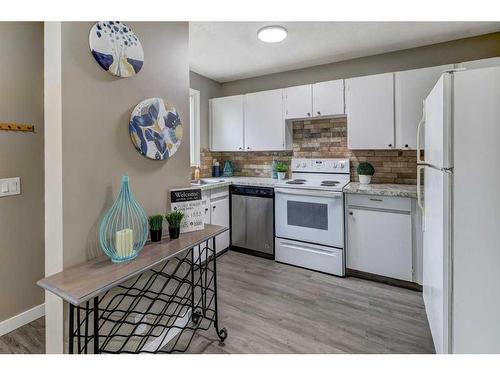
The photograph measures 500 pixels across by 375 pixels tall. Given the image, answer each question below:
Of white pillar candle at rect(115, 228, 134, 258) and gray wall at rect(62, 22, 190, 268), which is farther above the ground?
gray wall at rect(62, 22, 190, 268)

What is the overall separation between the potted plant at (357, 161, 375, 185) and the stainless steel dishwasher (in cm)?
103

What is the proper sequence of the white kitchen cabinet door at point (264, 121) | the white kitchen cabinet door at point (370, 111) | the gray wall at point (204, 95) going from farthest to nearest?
the gray wall at point (204, 95), the white kitchen cabinet door at point (264, 121), the white kitchen cabinet door at point (370, 111)

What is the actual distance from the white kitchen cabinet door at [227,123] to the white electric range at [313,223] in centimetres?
110

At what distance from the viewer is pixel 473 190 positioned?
49.8 inches

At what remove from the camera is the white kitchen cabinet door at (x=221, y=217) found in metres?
3.19

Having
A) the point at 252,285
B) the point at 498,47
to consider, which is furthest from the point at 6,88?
the point at 498,47

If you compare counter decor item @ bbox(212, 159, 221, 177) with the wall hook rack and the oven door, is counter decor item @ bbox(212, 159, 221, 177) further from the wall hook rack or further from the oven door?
the wall hook rack

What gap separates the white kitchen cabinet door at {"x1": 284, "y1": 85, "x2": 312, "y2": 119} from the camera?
10.5 ft

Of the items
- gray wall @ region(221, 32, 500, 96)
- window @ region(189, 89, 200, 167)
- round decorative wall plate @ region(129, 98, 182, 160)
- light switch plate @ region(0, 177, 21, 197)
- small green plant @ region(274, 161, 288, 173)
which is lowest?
light switch plate @ region(0, 177, 21, 197)

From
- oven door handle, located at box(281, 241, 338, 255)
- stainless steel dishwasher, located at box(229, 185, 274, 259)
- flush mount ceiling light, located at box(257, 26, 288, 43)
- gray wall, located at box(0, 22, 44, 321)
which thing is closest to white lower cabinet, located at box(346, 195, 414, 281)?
oven door handle, located at box(281, 241, 338, 255)

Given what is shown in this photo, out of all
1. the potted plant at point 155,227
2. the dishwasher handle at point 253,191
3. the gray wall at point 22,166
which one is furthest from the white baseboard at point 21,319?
the dishwasher handle at point 253,191

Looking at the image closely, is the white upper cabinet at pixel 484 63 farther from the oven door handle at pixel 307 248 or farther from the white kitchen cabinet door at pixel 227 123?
the white kitchen cabinet door at pixel 227 123

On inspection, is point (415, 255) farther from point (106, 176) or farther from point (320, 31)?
point (106, 176)
